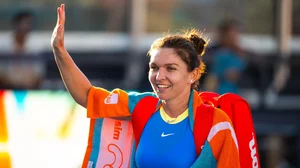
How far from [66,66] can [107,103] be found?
1.04ft

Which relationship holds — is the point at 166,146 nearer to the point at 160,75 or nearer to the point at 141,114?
the point at 141,114

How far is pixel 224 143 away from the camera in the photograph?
14.5 ft

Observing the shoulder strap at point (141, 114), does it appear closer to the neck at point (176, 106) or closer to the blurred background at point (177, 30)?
the neck at point (176, 106)

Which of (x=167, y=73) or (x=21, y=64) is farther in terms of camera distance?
(x=21, y=64)

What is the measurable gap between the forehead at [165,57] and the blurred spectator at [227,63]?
14.8 ft

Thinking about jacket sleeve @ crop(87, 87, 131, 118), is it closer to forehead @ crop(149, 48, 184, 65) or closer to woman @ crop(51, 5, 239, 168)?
woman @ crop(51, 5, 239, 168)

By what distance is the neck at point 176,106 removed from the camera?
15.0 ft

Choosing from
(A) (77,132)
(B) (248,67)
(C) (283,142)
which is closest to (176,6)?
(B) (248,67)

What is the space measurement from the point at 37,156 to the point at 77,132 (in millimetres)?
424

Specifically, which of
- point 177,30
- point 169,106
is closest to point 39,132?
point 169,106

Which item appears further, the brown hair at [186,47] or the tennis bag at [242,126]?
the tennis bag at [242,126]

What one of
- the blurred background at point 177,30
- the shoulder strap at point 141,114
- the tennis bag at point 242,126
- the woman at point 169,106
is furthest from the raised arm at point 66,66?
the blurred background at point 177,30

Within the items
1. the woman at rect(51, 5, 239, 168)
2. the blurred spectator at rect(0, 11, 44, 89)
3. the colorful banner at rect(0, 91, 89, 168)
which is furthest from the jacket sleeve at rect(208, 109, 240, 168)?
the blurred spectator at rect(0, 11, 44, 89)

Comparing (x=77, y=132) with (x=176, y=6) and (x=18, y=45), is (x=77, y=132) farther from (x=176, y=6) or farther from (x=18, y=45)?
(x=176, y=6)
